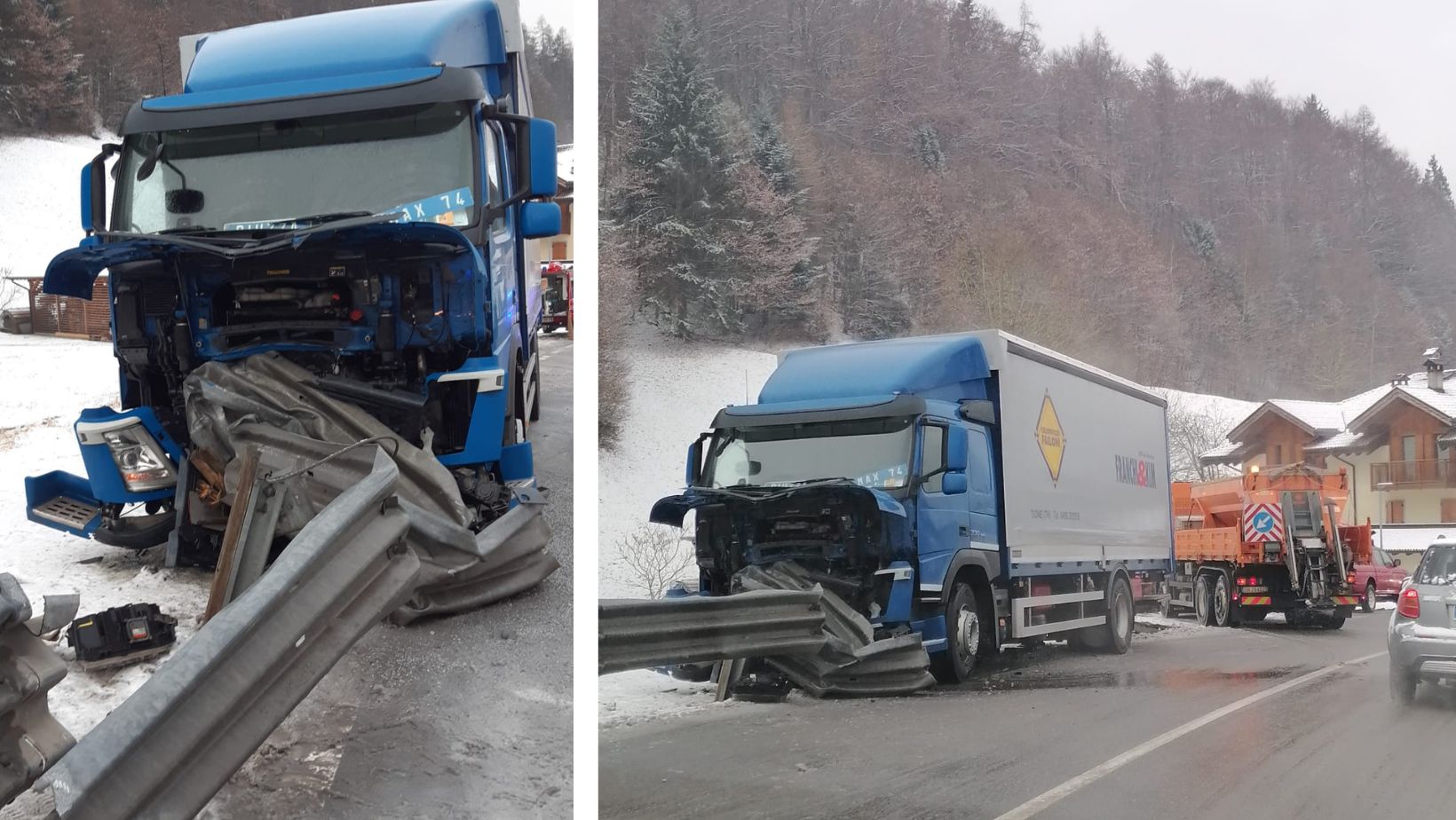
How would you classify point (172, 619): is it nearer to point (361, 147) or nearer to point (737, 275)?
point (361, 147)

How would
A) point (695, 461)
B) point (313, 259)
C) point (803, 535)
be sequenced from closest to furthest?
1. point (803, 535)
2. point (695, 461)
3. point (313, 259)

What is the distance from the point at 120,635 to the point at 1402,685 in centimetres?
352

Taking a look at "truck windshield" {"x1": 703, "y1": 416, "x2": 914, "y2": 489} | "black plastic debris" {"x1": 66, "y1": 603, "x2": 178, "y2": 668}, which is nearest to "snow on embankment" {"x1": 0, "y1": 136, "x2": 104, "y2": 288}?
"black plastic debris" {"x1": 66, "y1": 603, "x2": 178, "y2": 668}

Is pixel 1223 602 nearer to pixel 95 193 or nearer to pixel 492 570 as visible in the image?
pixel 492 570

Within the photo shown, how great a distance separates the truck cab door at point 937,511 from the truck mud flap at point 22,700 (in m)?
2.16

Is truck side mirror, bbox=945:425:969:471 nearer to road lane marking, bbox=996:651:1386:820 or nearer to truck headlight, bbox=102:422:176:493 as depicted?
road lane marking, bbox=996:651:1386:820

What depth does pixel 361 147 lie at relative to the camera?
457cm

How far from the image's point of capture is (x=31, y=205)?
610cm

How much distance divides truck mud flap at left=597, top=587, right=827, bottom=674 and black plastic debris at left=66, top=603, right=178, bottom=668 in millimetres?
1609

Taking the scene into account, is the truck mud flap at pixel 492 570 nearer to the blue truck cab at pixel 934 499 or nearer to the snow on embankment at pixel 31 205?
the blue truck cab at pixel 934 499

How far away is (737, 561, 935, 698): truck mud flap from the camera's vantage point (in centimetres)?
280

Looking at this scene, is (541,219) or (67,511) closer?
(67,511)

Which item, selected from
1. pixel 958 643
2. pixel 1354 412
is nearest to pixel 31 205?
pixel 958 643

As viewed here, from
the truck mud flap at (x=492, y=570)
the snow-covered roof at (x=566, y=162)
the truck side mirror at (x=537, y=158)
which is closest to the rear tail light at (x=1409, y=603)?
the snow-covered roof at (x=566, y=162)
